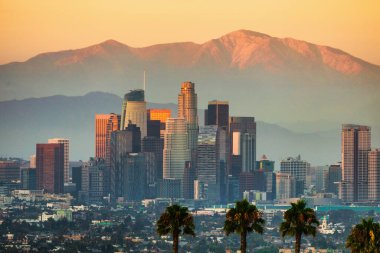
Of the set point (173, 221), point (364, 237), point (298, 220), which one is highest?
point (298, 220)

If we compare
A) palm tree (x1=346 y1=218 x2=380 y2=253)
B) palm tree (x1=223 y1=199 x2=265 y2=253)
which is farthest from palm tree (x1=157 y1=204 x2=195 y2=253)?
palm tree (x1=346 y1=218 x2=380 y2=253)

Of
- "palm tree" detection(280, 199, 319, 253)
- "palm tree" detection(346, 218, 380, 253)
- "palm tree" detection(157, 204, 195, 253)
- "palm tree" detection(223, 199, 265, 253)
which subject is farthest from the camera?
"palm tree" detection(280, 199, 319, 253)

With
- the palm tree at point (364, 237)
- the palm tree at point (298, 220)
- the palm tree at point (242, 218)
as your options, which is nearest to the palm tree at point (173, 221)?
the palm tree at point (242, 218)

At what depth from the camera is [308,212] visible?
12100 cm

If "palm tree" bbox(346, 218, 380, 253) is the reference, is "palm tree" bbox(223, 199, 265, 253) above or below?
above

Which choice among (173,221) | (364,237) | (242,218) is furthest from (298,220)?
(173,221)

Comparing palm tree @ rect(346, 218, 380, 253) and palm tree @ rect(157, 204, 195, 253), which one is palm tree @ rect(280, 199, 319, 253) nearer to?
palm tree @ rect(346, 218, 380, 253)

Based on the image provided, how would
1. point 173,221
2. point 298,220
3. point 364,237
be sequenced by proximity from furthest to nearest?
point 298,220 < point 173,221 < point 364,237

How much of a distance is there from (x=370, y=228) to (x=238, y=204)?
8.00 meters

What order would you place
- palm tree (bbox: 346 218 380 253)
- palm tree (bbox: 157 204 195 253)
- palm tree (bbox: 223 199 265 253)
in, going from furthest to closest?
palm tree (bbox: 223 199 265 253) → palm tree (bbox: 157 204 195 253) → palm tree (bbox: 346 218 380 253)

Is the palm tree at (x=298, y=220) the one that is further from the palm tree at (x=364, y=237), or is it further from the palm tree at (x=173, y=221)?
the palm tree at (x=173, y=221)

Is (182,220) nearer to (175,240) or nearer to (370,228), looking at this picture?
(175,240)

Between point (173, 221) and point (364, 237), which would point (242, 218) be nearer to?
point (173, 221)

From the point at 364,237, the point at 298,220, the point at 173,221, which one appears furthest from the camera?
the point at 298,220
